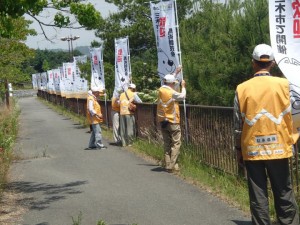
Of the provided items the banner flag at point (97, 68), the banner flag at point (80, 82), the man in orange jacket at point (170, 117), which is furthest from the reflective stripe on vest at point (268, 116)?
the banner flag at point (80, 82)

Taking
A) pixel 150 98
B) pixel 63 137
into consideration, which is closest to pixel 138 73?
pixel 150 98

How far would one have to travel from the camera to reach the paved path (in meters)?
6.12

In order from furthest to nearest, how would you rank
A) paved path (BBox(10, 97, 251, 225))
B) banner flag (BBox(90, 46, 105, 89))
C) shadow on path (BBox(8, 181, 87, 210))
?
1. banner flag (BBox(90, 46, 105, 89))
2. shadow on path (BBox(8, 181, 87, 210))
3. paved path (BBox(10, 97, 251, 225))

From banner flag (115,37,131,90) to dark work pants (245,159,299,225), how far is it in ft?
30.9

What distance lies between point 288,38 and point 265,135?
1.36 metres

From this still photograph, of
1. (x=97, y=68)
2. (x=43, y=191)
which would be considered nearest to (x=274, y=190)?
(x=43, y=191)

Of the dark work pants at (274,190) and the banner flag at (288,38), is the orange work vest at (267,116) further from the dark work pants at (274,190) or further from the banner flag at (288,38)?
the banner flag at (288,38)

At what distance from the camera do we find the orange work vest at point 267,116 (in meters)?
4.64

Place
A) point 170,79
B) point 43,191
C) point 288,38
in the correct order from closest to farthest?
1. point 288,38
2. point 43,191
3. point 170,79

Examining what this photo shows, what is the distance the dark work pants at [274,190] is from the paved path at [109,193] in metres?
0.85

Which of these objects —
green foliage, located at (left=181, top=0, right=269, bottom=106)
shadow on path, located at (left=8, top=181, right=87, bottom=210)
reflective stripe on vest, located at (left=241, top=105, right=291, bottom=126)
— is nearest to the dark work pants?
reflective stripe on vest, located at (left=241, top=105, right=291, bottom=126)

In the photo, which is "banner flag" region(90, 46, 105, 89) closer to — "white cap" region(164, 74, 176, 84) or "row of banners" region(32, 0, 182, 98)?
"row of banners" region(32, 0, 182, 98)

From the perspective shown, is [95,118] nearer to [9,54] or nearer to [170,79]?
[9,54]

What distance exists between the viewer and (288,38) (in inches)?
212
